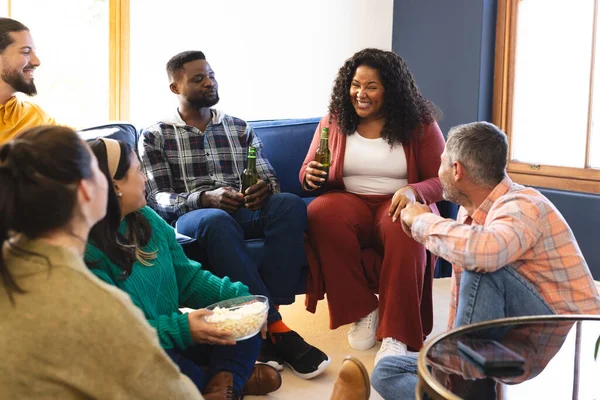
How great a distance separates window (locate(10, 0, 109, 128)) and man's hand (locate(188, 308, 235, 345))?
98.6 inches

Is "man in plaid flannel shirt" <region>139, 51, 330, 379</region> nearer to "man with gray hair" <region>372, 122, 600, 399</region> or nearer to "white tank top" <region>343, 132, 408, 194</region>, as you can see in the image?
"white tank top" <region>343, 132, 408, 194</region>

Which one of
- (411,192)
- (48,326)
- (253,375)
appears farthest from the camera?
(411,192)

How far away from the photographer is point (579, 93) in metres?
4.26

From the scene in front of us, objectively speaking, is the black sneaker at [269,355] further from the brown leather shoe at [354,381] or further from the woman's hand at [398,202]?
the brown leather shoe at [354,381]

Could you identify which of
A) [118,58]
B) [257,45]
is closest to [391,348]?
[118,58]

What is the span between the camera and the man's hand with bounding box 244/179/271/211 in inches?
121

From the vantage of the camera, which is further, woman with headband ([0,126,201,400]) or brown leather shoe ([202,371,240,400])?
brown leather shoe ([202,371,240,400])

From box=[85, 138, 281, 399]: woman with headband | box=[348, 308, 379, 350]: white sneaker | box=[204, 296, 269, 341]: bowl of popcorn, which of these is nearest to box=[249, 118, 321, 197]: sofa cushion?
box=[348, 308, 379, 350]: white sneaker

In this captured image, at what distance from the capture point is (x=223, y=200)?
3051 mm

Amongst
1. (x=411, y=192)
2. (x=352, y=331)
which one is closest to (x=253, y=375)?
(x=352, y=331)

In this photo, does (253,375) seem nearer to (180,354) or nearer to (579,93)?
(180,354)

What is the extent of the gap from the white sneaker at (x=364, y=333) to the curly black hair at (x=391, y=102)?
2.39ft

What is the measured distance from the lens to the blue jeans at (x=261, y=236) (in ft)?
9.30

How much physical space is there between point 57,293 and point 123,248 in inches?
31.8
